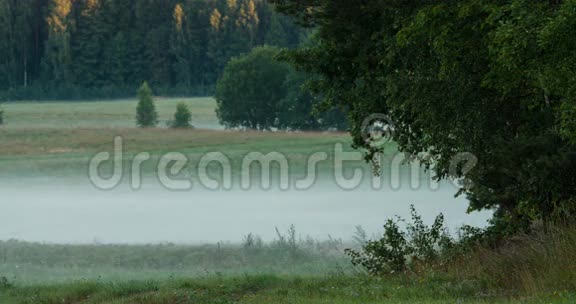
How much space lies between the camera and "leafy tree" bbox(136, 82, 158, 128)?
77062 mm

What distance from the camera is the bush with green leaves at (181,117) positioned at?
256ft

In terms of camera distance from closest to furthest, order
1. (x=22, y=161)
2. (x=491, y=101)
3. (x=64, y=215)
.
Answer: (x=491, y=101), (x=64, y=215), (x=22, y=161)

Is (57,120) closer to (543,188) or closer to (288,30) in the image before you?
(288,30)

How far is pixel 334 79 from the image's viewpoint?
65.3ft

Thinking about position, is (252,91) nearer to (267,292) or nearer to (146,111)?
(146,111)

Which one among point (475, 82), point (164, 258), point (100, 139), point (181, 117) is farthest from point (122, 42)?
point (475, 82)

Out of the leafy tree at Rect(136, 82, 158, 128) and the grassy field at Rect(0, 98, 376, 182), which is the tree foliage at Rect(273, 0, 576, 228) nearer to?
the grassy field at Rect(0, 98, 376, 182)

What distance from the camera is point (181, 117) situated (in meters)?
78.4

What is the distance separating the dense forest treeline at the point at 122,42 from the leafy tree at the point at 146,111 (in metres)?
5.98

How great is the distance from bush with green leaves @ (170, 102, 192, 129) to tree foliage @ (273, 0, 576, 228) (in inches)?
2324

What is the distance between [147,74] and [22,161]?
74.6 feet

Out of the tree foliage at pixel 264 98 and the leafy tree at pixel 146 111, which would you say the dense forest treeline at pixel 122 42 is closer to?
the tree foliage at pixel 264 98

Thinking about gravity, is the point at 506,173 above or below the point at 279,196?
above

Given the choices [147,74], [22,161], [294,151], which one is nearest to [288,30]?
[147,74]
